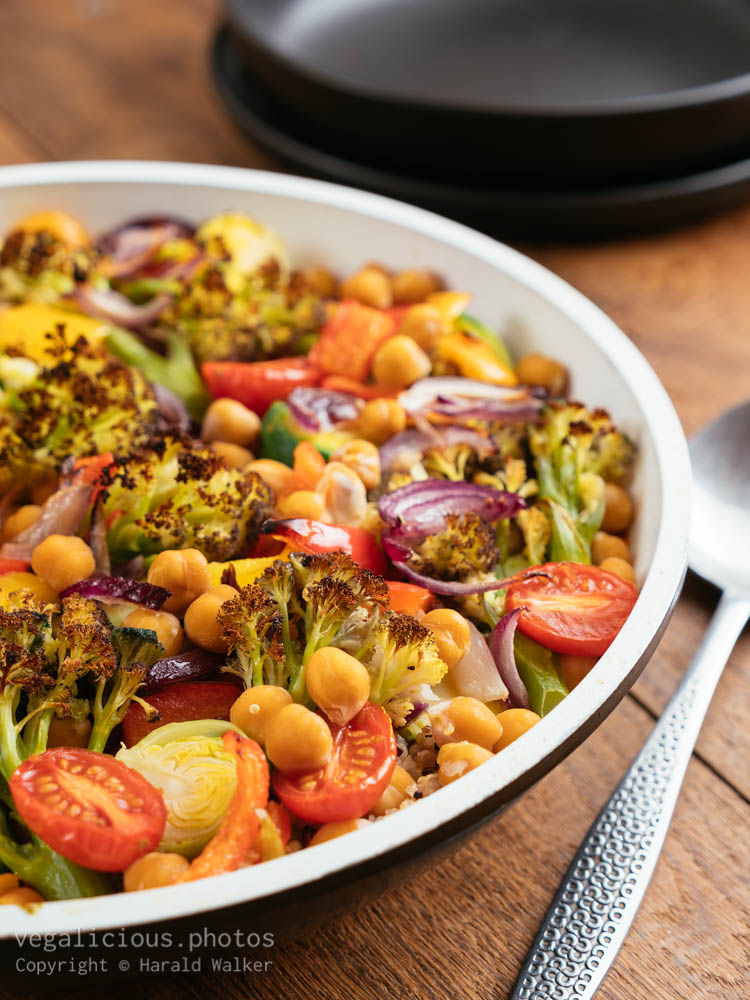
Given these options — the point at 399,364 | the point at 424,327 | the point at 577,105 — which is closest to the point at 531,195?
the point at 577,105

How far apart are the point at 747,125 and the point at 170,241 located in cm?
147

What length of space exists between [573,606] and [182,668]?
0.57 metres

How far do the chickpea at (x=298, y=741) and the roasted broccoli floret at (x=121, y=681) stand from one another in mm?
172

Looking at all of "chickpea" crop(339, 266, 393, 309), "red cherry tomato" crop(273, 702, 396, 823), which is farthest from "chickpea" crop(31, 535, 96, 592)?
"chickpea" crop(339, 266, 393, 309)

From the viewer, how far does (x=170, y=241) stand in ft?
7.24

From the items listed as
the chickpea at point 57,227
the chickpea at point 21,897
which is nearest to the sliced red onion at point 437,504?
the chickpea at point 21,897

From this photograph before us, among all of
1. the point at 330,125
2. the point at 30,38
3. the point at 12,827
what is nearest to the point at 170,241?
the point at 330,125

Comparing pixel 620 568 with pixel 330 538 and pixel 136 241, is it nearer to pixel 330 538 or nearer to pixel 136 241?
pixel 330 538

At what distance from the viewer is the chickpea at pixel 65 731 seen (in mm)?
1294

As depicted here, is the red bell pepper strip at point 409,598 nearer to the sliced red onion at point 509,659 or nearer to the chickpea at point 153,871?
the sliced red onion at point 509,659

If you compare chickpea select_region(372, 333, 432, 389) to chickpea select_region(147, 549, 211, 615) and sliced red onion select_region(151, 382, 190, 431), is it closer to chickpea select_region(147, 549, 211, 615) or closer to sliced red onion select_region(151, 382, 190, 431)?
sliced red onion select_region(151, 382, 190, 431)

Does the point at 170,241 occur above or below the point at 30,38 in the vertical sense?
above

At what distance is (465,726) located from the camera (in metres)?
1.33

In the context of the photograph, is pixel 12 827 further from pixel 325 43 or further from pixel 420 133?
pixel 325 43
